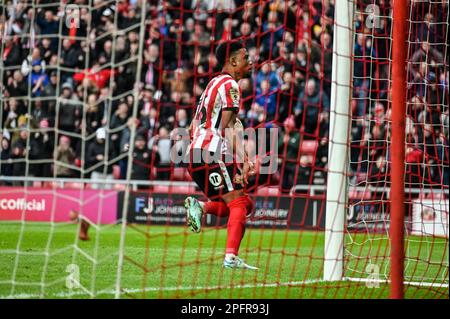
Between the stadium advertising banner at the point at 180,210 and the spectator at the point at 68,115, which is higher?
the spectator at the point at 68,115

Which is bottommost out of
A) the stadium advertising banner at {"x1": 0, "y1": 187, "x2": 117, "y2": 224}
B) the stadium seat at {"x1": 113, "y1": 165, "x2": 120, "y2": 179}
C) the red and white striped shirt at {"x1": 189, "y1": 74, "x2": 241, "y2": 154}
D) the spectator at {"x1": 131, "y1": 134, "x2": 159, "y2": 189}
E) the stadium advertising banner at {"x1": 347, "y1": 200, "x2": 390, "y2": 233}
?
the stadium advertising banner at {"x1": 0, "y1": 187, "x2": 117, "y2": 224}

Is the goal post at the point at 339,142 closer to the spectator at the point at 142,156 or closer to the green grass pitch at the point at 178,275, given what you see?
the green grass pitch at the point at 178,275

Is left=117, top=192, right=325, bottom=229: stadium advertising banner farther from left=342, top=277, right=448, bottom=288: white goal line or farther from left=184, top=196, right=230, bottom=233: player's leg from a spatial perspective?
left=342, top=277, right=448, bottom=288: white goal line

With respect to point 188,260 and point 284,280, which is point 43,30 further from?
point 284,280

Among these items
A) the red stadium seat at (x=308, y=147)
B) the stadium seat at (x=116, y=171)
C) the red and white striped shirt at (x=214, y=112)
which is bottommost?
the stadium seat at (x=116, y=171)

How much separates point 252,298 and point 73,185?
10.4m

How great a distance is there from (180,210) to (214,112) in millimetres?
8140

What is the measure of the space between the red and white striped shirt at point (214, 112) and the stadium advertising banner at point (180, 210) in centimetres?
720

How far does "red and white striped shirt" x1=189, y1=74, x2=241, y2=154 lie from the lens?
25.4ft

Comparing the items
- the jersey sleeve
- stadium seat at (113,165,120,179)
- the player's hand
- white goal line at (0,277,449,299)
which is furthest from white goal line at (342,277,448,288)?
stadium seat at (113,165,120,179)

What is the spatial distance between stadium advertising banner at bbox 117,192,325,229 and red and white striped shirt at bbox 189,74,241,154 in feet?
23.6

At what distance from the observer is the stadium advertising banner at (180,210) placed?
1524cm

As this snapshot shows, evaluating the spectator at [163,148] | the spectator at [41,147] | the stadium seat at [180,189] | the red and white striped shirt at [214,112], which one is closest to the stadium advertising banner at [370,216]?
the red and white striped shirt at [214,112]
